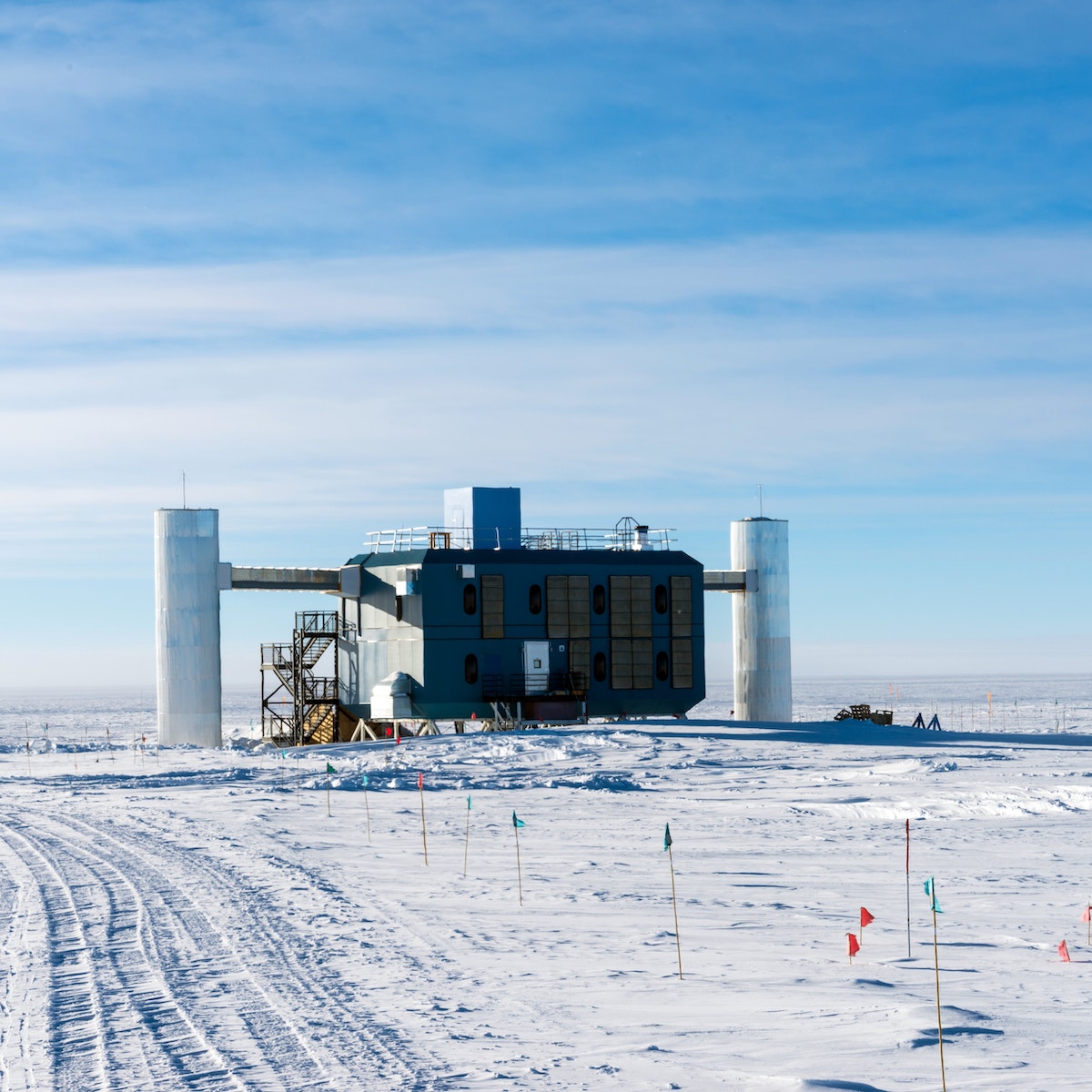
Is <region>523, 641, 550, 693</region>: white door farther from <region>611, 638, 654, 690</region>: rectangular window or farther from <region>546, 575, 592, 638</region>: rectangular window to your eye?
<region>611, 638, 654, 690</region>: rectangular window

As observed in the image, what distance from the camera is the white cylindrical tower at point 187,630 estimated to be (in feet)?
147

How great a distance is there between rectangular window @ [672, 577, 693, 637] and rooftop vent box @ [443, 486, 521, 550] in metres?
5.66

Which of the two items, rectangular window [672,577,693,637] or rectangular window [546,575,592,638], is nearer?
rectangular window [546,575,592,638]

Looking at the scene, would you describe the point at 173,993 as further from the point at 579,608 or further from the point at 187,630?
the point at 579,608

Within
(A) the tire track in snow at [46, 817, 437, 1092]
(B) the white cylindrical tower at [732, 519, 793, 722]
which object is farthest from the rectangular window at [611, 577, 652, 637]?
(A) the tire track in snow at [46, 817, 437, 1092]

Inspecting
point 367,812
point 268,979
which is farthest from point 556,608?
point 268,979

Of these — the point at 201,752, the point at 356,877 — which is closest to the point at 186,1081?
the point at 356,877

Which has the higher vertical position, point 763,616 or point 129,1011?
point 763,616

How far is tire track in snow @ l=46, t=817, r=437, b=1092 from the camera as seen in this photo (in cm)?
993

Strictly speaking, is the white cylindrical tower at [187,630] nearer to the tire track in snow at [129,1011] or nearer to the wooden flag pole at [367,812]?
the wooden flag pole at [367,812]

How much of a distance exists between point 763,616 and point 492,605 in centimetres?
1286

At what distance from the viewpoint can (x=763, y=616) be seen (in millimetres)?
54188

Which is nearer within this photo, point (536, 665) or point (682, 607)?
point (536, 665)

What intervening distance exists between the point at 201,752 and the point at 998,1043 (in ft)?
113
